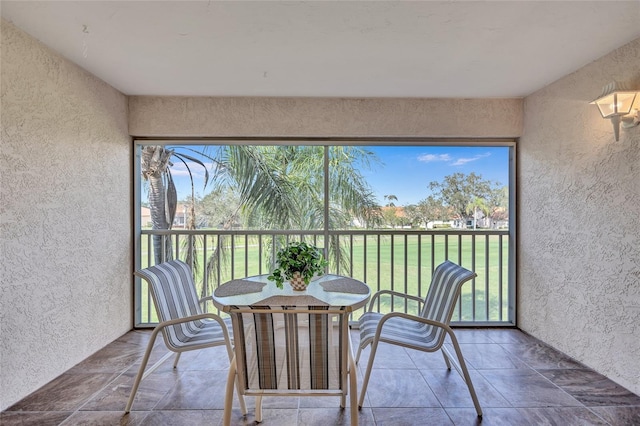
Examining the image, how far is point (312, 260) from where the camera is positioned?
212cm

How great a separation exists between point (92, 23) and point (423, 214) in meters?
3.14

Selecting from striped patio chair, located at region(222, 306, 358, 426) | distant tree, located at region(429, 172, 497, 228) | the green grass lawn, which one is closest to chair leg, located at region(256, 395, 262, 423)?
striped patio chair, located at region(222, 306, 358, 426)

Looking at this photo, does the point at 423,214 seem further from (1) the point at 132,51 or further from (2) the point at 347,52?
(1) the point at 132,51

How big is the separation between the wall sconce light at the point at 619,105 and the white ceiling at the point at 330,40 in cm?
33

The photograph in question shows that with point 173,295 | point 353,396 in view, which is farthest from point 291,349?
point 173,295

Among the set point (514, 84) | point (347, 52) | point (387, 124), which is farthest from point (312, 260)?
point (514, 84)

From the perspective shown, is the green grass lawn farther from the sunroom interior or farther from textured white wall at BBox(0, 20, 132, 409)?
textured white wall at BBox(0, 20, 132, 409)

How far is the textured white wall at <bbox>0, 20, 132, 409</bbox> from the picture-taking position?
1.90m

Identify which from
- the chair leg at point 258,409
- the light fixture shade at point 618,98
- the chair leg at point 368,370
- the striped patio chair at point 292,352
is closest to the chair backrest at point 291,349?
the striped patio chair at point 292,352

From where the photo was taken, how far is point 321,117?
313cm

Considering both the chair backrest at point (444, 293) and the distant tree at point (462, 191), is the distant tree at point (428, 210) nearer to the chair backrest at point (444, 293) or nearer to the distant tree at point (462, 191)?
the distant tree at point (462, 191)

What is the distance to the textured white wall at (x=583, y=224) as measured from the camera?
6.91 ft

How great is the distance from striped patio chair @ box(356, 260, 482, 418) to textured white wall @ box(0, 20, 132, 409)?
7.15 feet

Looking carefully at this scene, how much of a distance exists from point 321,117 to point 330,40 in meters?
1.11
